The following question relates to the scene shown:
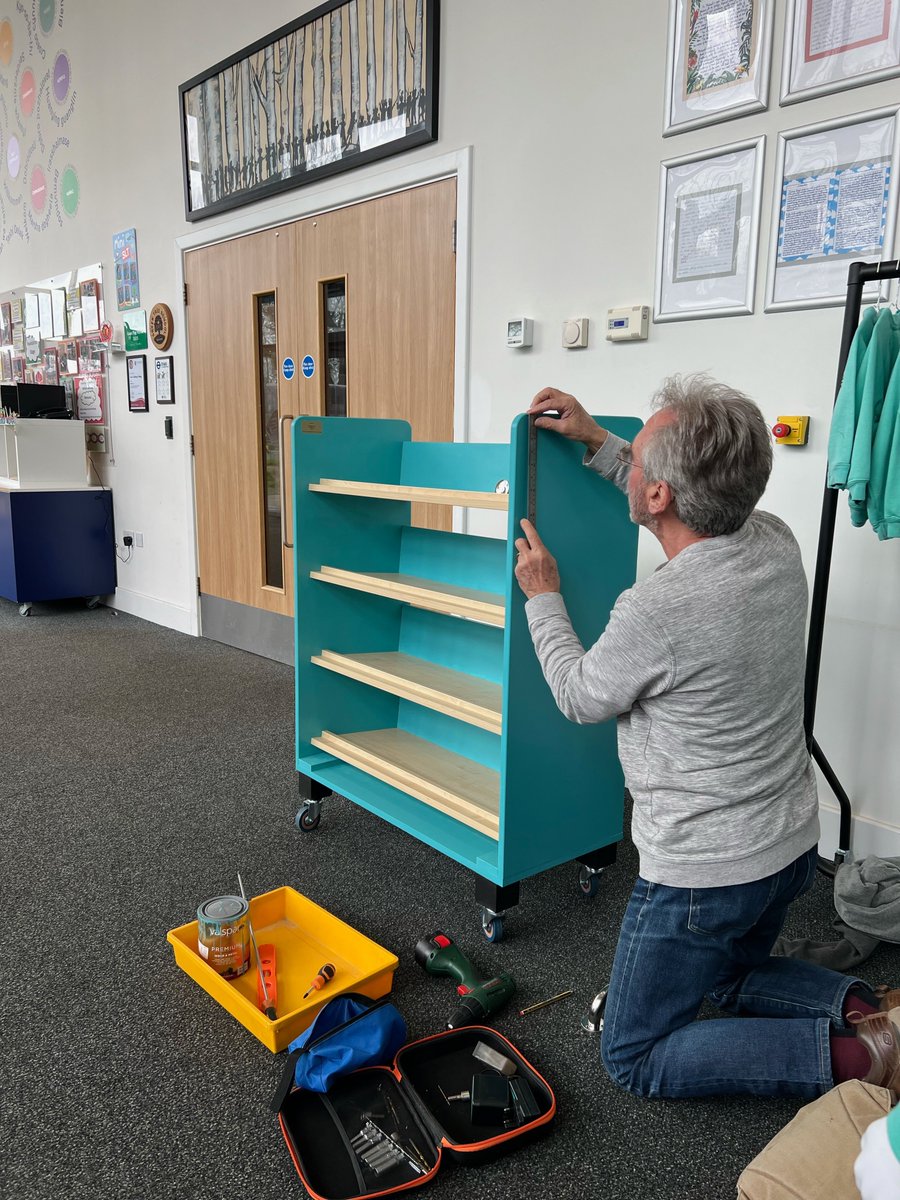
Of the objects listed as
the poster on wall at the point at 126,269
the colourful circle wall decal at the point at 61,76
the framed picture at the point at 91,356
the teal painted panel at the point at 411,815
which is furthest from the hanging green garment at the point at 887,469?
the colourful circle wall decal at the point at 61,76

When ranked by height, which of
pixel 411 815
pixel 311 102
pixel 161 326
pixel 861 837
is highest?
pixel 311 102

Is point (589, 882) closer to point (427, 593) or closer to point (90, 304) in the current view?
point (427, 593)

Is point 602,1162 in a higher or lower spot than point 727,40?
lower

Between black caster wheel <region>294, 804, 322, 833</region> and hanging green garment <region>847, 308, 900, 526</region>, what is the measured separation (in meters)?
1.66

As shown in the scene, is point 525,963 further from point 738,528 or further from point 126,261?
point 126,261

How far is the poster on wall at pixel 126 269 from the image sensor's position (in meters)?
4.93

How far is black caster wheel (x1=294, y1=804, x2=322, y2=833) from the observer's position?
2.41 m

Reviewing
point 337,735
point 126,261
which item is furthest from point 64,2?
point 337,735

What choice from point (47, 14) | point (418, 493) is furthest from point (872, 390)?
point (47, 14)

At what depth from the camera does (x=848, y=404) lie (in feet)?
6.14

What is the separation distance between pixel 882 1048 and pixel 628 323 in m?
2.00

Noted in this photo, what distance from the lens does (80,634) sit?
4859 mm

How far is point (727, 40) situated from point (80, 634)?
429 cm

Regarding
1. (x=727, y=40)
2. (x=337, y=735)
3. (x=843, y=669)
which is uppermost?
(x=727, y=40)
